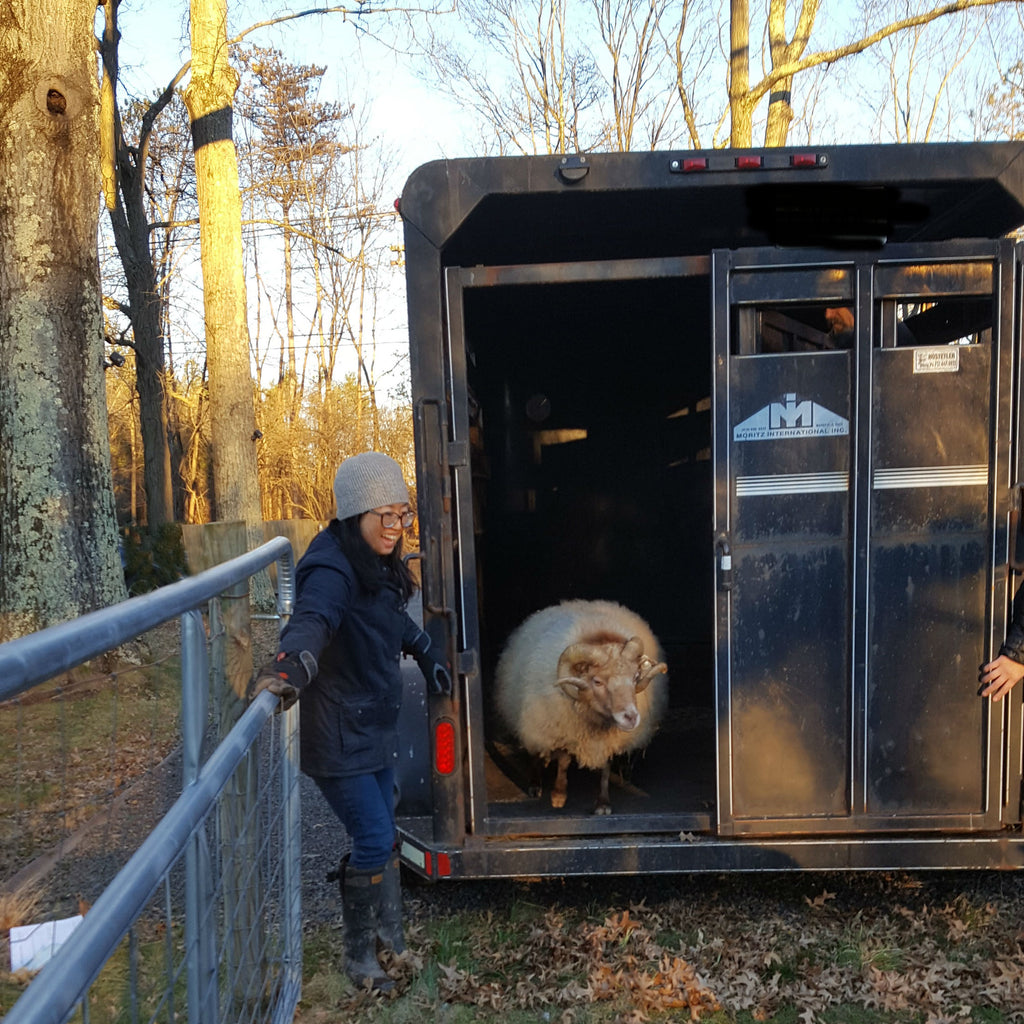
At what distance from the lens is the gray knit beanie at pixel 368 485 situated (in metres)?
3.59

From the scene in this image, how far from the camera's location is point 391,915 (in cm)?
402

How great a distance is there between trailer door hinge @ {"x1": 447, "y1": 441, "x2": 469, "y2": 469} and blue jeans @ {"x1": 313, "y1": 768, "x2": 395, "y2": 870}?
1.41 m

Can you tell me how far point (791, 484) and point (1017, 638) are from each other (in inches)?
45.0

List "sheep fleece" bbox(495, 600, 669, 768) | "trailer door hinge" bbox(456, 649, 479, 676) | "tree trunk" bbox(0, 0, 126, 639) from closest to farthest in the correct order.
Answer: "trailer door hinge" bbox(456, 649, 479, 676), "sheep fleece" bbox(495, 600, 669, 768), "tree trunk" bbox(0, 0, 126, 639)

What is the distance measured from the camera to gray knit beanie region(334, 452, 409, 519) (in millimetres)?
3588

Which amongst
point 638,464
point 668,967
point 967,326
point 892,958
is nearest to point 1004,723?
point 892,958

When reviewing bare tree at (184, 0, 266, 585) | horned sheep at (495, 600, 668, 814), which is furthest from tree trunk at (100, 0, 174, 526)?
horned sheep at (495, 600, 668, 814)

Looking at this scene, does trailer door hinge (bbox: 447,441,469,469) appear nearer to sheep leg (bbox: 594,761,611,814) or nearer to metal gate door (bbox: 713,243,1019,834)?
metal gate door (bbox: 713,243,1019,834)

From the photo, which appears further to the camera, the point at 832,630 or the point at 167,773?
the point at 832,630

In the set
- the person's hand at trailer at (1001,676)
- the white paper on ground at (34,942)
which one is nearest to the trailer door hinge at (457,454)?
the person's hand at trailer at (1001,676)

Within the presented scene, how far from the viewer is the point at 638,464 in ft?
28.4

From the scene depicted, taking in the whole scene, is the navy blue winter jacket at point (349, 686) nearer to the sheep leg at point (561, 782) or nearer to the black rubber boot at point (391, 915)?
the black rubber boot at point (391, 915)

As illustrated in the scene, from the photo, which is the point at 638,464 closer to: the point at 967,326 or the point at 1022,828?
the point at 967,326

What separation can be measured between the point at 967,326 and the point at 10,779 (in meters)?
5.60
